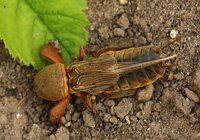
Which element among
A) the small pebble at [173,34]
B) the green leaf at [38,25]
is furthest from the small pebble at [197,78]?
the green leaf at [38,25]

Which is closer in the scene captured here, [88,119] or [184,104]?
[184,104]

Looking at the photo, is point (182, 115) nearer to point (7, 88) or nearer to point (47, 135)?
point (47, 135)

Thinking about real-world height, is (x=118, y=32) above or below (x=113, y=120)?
above

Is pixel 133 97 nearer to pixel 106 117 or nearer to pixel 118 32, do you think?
pixel 106 117

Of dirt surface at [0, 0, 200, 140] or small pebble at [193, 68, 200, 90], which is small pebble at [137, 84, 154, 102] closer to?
dirt surface at [0, 0, 200, 140]

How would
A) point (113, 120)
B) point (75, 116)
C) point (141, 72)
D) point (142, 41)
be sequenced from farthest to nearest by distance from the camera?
1. point (142, 41)
2. point (75, 116)
3. point (113, 120)
4. point (141, 72)

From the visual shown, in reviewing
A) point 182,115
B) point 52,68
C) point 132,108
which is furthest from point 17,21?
point 182,115

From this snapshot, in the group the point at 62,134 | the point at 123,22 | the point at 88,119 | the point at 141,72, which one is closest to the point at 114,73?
the point at 141,72

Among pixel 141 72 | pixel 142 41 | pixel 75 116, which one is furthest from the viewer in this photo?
pixel 142 41
